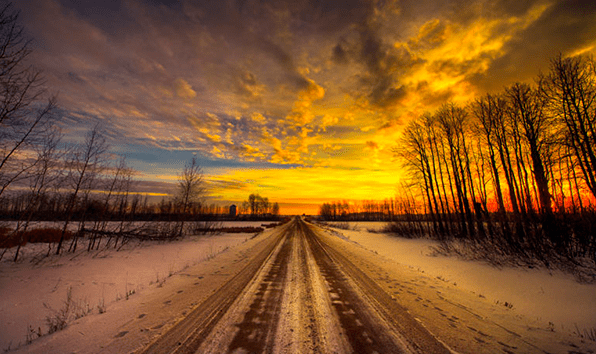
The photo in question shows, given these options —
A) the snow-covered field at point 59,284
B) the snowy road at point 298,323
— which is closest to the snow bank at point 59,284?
the snow-covered field at point 59,284

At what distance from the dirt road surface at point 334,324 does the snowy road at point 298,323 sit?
0.01 meters

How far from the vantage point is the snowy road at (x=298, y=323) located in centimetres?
297

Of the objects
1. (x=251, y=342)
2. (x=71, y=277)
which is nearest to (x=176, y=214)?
(x=71, y=277)

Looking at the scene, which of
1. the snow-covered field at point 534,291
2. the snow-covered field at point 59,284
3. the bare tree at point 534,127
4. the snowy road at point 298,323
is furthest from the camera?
the bare tree at point 534,127

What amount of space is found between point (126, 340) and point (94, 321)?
56.6 inches

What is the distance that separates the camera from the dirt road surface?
9.87 feet

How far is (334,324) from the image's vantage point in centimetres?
368

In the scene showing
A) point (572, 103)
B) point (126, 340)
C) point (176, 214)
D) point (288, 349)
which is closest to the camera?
point (288, 349)

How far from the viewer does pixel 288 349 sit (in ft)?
9.51

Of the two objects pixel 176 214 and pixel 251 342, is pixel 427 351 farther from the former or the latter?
pixel 176 214

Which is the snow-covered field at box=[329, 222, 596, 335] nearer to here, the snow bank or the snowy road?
the snowy road

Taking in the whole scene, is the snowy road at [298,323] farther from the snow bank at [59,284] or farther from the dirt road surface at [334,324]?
the snow bank at [59,284]

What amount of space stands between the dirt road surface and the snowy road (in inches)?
0.5

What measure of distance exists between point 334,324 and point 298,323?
645 mm
